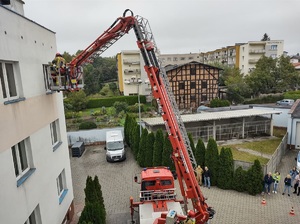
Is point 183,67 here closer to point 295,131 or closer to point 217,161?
point 295,131

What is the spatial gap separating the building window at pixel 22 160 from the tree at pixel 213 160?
11.1 meters

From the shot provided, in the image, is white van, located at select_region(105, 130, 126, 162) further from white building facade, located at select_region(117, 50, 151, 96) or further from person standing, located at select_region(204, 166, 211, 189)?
A: white building facade, located at select_region(117, 50, 151, 96)

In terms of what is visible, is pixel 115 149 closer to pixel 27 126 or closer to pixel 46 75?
pixel 46 75

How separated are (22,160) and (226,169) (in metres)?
11.6

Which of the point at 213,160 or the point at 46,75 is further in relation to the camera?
the point at 213,160

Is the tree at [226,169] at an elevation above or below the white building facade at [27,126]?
below

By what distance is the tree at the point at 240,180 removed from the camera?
14359 mm

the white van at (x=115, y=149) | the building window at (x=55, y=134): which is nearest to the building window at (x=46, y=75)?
the building window at (x=55, y=134)

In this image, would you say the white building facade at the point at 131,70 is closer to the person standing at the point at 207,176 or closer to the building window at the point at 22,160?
the person standing at the point at 207,176

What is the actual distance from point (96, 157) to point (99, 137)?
14.5 ft

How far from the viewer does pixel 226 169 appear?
584 inches

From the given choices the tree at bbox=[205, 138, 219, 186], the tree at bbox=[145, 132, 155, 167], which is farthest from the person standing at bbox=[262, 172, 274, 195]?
the tree at bbox=[145, 132, 155, 167]

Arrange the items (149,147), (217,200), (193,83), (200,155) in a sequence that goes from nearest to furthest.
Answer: (217,200) < (200,155) < (149,147) < (193,83)

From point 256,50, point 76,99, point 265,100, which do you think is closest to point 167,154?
point 76,99
